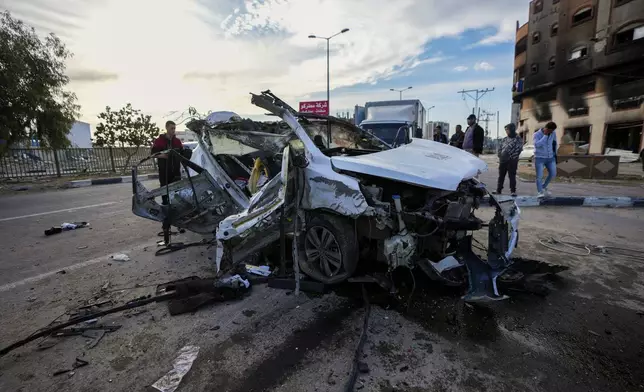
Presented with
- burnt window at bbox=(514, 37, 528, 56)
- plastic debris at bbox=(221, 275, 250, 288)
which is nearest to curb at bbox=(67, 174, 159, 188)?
plastic debris at bbox=(221, 275, 250, 288)

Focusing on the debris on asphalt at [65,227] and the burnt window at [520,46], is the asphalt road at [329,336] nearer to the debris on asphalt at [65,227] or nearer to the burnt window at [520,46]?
the debris on asphalt at [65,227]

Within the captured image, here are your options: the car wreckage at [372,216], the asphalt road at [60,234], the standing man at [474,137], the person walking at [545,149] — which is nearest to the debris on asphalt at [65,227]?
the asphalt road at [60,234]

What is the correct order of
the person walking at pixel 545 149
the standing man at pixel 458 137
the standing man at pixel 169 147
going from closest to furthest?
the standing man at pixel 169 147
the person walking at pixel 545 149
the standing man at pixel 458 137

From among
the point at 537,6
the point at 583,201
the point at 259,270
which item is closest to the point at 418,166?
the point at 259,270

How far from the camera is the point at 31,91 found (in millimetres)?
12148

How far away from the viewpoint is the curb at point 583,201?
22.5 feet

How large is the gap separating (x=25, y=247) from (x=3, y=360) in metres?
3.20

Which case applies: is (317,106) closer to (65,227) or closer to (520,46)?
(65,227)

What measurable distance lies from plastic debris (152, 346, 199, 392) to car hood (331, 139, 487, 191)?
1874 millimetres

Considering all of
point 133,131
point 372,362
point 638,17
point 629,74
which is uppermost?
point 638,17

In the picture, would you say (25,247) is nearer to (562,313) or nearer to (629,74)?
(562,313)

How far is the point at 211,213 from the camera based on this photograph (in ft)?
14.4

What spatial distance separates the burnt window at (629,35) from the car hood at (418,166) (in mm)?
24053

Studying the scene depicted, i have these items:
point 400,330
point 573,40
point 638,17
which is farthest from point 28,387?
point 573,40
